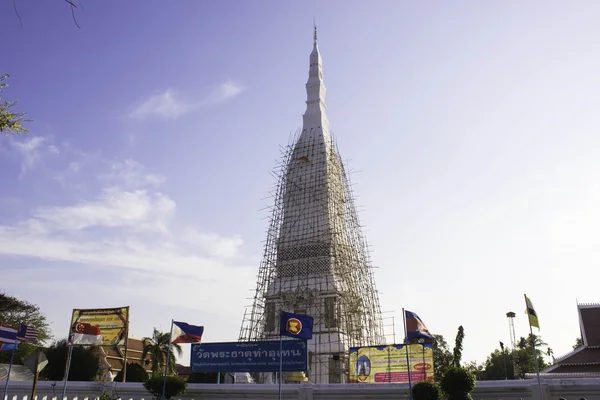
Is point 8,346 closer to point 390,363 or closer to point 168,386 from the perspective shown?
point 168,386

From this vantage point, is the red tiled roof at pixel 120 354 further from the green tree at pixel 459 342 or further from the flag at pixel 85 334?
the green tree at pixel 459 342

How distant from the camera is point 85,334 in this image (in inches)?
1203

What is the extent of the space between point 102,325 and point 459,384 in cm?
2382

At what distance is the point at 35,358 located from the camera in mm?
18375

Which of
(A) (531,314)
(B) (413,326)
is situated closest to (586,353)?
(A) (531,314)

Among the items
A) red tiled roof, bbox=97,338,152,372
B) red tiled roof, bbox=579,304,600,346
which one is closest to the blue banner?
red tiled roof, bbox=579,304,600,346

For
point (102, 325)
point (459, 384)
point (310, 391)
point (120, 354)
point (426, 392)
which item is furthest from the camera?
point (120, 354)

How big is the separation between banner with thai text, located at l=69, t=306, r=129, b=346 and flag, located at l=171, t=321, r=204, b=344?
7172 millimetres

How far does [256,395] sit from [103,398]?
6.87 m

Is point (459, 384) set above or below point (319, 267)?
below

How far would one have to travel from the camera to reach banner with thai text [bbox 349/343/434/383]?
30094 millimetres

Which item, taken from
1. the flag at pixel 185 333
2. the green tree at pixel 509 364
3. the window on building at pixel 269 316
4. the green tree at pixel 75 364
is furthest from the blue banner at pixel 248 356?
the green tree at pixel 509 364

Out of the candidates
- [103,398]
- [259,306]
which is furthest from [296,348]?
[259,306]

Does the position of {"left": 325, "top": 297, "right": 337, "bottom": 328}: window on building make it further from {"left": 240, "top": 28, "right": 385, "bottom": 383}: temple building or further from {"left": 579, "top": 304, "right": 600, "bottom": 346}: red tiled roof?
{"left": 579, "top": 304, "right": 600, "bottom": 346}: red tiled roof
